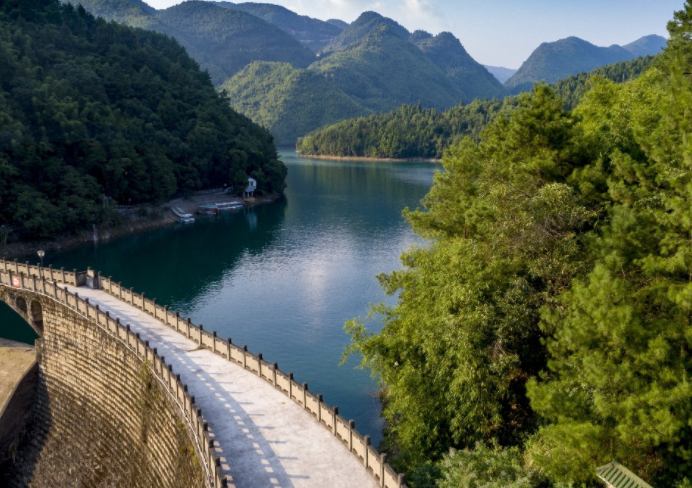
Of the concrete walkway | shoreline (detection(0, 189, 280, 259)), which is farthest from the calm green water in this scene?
the concrete walkway

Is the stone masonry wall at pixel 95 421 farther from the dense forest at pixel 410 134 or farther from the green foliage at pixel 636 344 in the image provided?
the dense forest at pixel 410 134

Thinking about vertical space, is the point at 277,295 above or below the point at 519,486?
below

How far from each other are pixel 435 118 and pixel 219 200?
390 ft

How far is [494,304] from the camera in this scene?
66.6ft

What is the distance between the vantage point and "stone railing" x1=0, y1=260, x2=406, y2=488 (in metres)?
16.4

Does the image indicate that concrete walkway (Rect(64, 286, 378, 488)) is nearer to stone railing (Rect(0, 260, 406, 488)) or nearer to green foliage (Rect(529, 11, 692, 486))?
stone railing (Rect(0, 260, 406, 488))

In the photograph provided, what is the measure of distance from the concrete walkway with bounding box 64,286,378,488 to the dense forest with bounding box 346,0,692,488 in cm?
272

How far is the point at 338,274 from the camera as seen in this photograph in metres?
58.8

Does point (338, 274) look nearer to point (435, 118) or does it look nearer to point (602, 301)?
point (602, 301)

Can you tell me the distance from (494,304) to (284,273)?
4067cm

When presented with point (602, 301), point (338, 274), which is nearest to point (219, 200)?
point (338, 274)

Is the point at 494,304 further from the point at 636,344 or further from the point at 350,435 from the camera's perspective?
the point at 350,435

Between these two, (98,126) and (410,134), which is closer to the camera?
(98,126)

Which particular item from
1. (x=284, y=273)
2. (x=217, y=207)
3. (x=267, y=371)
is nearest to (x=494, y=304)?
(x=267, y=371)
